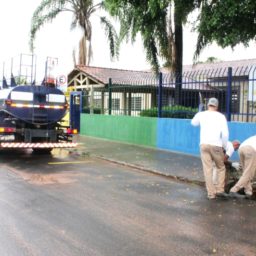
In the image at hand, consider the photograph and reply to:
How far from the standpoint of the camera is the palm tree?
2525cm

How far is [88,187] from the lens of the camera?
8336 millimetres

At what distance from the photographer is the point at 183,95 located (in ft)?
46.1

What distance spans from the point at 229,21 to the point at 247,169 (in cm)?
576

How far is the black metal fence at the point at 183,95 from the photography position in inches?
464

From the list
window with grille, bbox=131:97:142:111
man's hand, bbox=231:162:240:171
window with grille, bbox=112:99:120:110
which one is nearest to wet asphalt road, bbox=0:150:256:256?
man's hand, bbox=231:162:240:171

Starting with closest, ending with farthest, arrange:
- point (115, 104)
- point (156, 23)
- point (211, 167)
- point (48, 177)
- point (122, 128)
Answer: point (211, 167), point (48, 177), point (156, 23), point (122, 128), point (115, 104)

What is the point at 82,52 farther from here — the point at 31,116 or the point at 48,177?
the point at 48,177

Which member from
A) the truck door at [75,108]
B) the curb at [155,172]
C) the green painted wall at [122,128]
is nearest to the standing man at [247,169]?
the curb at [155,172]

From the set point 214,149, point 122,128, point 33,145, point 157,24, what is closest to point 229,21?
point 157,24

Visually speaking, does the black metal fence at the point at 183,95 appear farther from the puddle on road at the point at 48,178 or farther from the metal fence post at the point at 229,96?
the puddle on road at the point at 48,178

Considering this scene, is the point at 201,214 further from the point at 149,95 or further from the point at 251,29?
the point at 149,95

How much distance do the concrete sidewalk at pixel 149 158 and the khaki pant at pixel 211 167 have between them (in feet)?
4.36

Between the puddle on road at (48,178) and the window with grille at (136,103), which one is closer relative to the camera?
the puddle on road at (48,178)

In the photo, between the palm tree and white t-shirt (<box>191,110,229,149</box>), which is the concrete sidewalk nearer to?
white t-shirt (<box>191,110,229,149</box>)
